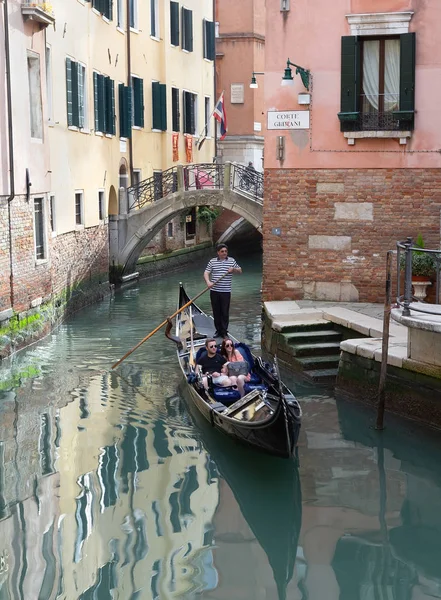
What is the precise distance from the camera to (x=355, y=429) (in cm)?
876

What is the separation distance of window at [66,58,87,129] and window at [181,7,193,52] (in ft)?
20.9

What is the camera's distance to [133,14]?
19.2 meters

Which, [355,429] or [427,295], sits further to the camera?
[427,295]

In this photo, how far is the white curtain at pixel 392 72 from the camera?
1142cm

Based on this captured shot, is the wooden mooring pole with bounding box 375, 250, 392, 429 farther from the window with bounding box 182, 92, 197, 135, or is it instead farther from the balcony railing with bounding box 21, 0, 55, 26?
the window with bounding box 182, 92, 197, 135

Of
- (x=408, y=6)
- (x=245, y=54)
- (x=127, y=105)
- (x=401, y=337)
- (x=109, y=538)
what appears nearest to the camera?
(x=109, y=538)

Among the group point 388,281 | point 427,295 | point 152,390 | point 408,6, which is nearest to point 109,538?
point 388,281

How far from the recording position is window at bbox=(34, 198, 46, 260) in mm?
13281

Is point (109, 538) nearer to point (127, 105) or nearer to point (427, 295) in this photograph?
point (427, 295)

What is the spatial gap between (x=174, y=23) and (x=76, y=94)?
6.55 m

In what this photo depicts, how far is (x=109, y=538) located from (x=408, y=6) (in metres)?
7.37

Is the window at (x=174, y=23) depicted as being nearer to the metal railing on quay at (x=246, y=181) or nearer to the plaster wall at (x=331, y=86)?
the metal railing on quay at (x=246, y=181)

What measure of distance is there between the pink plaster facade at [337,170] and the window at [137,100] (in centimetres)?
786

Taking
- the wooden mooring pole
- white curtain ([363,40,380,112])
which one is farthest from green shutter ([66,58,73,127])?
the wooden mooring pole
